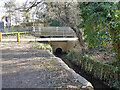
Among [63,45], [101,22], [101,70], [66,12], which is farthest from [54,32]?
[101,22]

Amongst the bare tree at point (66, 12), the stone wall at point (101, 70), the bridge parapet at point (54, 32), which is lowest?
the stone wall at point (101, 70)

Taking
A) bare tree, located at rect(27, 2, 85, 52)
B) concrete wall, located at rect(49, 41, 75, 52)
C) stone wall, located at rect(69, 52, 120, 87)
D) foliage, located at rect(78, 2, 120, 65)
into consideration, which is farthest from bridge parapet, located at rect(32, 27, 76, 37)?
foliage, located at rect(78, 2, 120, 65)

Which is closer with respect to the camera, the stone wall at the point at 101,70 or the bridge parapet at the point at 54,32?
the stone wall at the point at 101,70

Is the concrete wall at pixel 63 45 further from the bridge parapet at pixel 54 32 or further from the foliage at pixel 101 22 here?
the foliage at pixel 101 22

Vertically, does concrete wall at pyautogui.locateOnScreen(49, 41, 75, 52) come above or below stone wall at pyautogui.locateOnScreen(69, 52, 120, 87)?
above

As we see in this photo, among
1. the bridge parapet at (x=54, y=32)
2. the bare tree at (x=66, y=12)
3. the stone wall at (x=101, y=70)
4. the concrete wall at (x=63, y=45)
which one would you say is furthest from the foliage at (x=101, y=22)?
the bridge parapet at (x=54, y=32)

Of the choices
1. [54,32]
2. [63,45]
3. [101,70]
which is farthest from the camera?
[54,32]

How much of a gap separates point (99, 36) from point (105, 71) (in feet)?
11.0

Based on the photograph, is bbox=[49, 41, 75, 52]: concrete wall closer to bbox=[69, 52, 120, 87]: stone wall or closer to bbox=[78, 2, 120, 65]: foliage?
bbox=[69, 52, 120, 87]: stone wall

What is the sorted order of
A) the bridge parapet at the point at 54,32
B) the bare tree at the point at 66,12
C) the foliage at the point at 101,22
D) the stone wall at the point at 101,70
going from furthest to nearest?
1. the bridge parapet at the point at 54,32
2. the bare tree at the point at 66,12
3. the stone wall at the point at 101,70
4. the foliage at the point at 101,22

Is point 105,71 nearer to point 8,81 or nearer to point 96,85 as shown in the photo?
point 96,85

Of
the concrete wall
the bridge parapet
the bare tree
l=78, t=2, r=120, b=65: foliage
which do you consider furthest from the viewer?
the bridge parapet

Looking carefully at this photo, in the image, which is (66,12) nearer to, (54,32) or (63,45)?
(63,45)

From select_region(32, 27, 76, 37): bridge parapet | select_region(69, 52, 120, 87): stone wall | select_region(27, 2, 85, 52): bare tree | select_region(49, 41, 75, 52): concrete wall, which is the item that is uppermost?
select_region(27, 2, 85, 52): bare tree
